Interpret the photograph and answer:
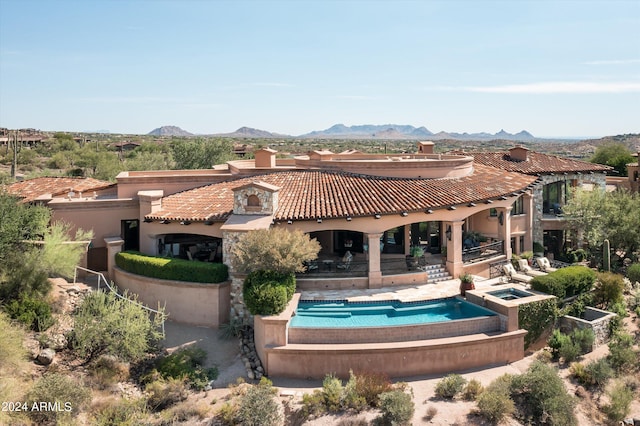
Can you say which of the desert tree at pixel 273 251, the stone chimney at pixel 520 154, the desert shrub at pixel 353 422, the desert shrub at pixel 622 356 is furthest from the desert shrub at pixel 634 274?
the desert shrub at pixel 353 422

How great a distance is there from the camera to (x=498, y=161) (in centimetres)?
3928

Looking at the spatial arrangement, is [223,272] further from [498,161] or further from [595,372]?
[498,161]

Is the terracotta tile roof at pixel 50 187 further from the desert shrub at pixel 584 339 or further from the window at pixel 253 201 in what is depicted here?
the desert shrub at pixel 584 339

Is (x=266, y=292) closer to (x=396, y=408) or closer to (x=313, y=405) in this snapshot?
(x=313, y=405)

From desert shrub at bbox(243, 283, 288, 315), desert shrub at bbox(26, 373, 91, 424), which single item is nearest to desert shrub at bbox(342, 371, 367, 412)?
desert shrub at bbox(243, 283, 288, 315)

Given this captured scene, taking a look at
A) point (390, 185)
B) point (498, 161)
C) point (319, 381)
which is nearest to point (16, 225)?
point (319, 381)

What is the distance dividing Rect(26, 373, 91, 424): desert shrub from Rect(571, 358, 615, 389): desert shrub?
18138mm

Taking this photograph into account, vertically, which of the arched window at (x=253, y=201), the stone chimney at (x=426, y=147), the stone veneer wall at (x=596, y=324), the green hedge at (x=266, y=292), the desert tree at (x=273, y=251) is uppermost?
the stone chimney at (x=426, y=147)

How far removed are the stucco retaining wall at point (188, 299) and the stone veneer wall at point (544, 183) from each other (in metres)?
22.5

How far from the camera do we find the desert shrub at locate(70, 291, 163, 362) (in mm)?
18359

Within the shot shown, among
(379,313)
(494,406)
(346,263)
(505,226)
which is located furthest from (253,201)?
(505,226)

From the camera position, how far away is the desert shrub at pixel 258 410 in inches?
601

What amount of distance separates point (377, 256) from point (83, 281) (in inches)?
600

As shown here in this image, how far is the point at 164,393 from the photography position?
17.1m
